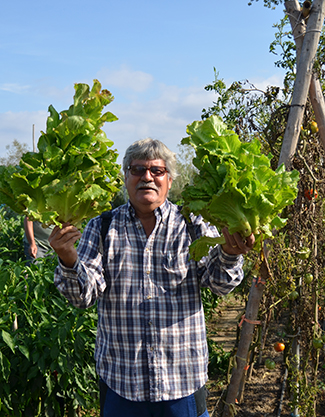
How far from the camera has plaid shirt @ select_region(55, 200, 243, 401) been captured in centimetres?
219

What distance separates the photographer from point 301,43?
336 cm

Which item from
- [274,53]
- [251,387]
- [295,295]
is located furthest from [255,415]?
Answer: [274,53]

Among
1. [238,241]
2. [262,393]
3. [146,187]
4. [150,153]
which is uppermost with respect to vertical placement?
[150,153]

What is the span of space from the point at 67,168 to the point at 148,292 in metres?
0.79

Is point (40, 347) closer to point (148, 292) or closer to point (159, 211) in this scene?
point (148, 292)

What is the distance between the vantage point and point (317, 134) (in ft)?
11.8

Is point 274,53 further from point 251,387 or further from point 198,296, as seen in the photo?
point 251,387

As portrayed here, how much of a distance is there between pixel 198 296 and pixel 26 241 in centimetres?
442

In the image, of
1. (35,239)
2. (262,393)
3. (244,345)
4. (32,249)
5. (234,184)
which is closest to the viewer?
(234,184)

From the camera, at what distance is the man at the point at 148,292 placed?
2.19 meters

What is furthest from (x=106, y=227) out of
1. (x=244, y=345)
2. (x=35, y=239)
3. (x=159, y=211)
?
(x=35, y=239)

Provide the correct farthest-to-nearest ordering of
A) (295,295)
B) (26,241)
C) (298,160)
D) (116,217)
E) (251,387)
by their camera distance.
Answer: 1. (26,241)
2. (251,387)
3. (295,295)
4. (298,160)
5. (116,217)

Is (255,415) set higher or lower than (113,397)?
lower

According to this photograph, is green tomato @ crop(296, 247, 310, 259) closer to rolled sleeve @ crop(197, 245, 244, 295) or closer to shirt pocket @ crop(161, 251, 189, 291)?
rolled sleeve @ crop(197, 245, 244, 295)
